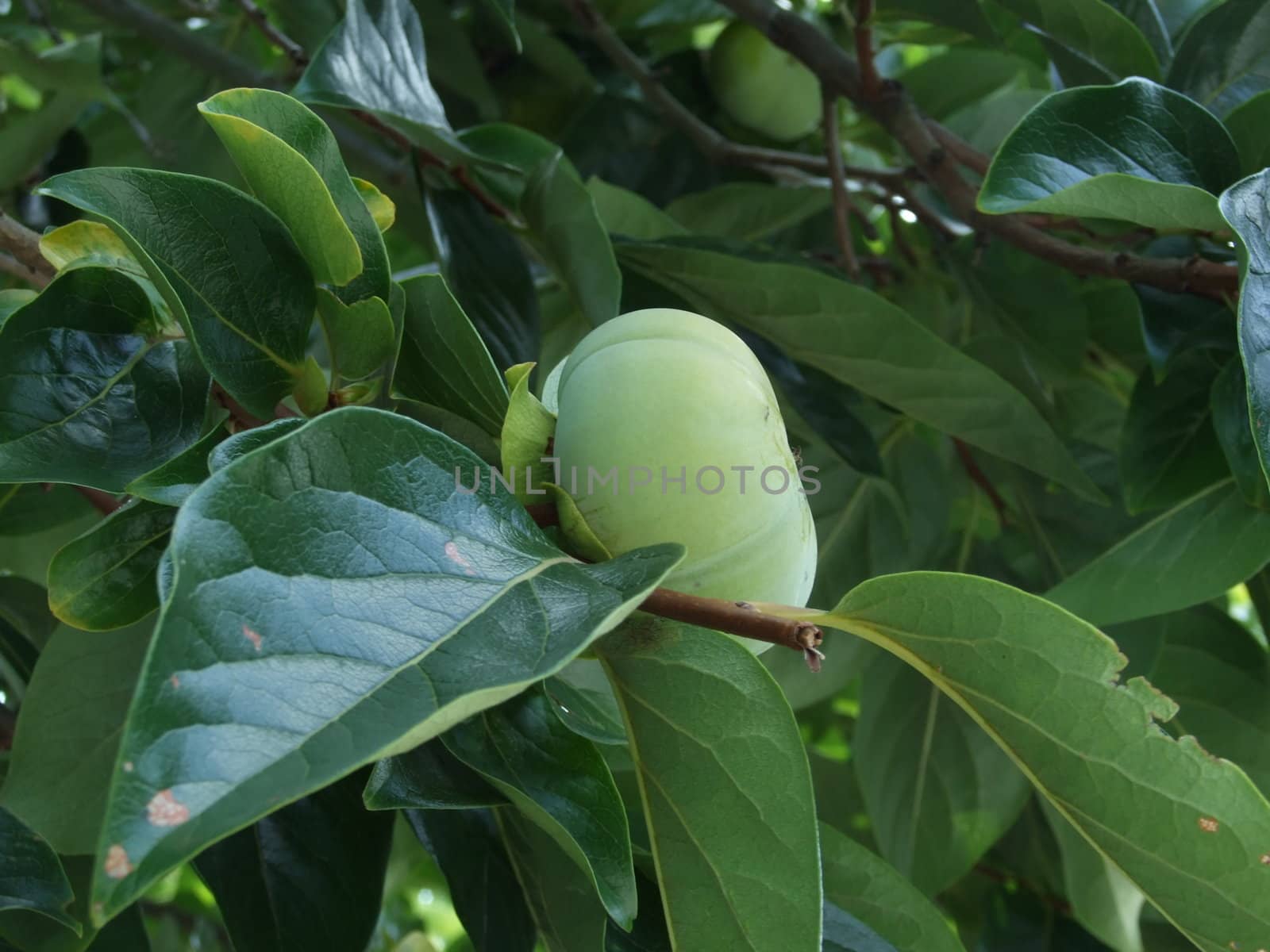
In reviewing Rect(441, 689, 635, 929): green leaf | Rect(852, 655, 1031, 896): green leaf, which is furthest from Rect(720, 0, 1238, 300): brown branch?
Rect(441, 689, 635, 929): green leaf

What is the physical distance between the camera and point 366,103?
0.68m

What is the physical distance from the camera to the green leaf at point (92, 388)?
468 millimetres

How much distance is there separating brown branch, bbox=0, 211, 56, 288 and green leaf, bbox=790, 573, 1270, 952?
1.35ft

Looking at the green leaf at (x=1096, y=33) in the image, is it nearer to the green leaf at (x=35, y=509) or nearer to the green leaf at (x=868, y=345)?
the green leaf at (x=868, y=345)

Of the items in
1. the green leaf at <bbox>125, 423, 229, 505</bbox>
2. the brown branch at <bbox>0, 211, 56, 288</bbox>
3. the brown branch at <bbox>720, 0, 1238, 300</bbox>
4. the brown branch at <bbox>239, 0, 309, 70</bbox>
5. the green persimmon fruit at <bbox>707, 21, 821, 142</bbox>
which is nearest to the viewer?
→ the green leaf at <bbox>125, 423, 229, 505</bbox>

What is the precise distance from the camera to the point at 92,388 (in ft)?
1.63

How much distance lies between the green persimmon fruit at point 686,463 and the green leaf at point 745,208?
69 cm

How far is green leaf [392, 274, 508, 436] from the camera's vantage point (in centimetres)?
52

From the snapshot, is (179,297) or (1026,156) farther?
(1026,156)

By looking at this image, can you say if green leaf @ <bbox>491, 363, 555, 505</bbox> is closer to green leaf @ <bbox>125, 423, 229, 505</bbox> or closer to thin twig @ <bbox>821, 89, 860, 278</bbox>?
green leaf @ <bbox>125, 423, 229, 505</bbox>

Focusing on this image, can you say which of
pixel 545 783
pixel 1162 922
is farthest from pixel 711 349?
pixel 1162 922

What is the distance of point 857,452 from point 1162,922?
72 cm

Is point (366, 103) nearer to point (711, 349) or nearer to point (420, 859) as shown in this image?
point (711, 349)

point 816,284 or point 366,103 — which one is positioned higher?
point 366,103
